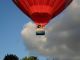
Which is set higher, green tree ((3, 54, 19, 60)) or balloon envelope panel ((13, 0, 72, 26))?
green tree ((3, 54, 19, 60))

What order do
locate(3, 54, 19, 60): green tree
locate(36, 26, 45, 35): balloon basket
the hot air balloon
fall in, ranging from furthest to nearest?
locate(3, 54, 19, 60): green tree, the hot air balloon, locate(36, 26, 45, 35): balloon basket

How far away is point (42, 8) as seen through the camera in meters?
51.3

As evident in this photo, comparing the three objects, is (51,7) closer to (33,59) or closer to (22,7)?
(22,7)

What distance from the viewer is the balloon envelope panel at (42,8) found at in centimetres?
5128

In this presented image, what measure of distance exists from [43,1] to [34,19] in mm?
2419

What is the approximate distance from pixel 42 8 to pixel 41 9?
0.55 ft

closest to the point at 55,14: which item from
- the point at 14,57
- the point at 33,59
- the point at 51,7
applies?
the point at 51,7

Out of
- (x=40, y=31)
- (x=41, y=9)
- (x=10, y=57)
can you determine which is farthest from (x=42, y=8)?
(x=10, y=57)

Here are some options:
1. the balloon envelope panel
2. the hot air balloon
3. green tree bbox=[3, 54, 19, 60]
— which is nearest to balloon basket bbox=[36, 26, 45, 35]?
the hot air balloon

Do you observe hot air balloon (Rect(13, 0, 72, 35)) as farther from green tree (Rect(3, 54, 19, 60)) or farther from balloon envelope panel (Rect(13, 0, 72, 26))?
green tree (Rect(3, 54, 19, 60))

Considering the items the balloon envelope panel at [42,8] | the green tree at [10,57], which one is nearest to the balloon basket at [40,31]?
the balloon envelope panel at [42,8]

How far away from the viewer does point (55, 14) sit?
2079 inches

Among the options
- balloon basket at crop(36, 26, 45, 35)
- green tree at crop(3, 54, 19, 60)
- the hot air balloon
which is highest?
green tree at crop(3, 54, 19, 60)

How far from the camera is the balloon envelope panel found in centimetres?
5128
